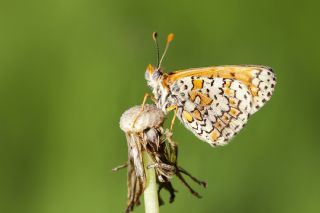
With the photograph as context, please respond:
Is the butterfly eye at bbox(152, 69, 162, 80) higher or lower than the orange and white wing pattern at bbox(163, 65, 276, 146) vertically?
higher

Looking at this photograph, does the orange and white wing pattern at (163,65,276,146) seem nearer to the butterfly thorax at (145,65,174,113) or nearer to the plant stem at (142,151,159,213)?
the butterfly thorax at (145,65,174,113)

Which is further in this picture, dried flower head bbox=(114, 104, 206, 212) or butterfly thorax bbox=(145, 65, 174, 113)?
butterfly thorax bbox=(145, 65, 174, 113)

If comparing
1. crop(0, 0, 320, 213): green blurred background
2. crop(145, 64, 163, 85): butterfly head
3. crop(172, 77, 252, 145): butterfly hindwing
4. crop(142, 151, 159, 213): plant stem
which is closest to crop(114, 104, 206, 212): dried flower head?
crop(142, 151, 159, 213): plant stem

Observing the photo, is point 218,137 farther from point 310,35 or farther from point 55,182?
point 310,35

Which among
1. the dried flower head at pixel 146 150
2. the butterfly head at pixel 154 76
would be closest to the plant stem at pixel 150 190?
the dried flower head at pixel 146 150

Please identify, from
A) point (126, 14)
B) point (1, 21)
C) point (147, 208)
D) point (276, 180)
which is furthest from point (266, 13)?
point (147, 208)

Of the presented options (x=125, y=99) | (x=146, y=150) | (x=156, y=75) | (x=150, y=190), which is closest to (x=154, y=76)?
(x=156, y=75)

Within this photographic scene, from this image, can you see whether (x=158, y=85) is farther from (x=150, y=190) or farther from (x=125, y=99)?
(x=150, y=190)
